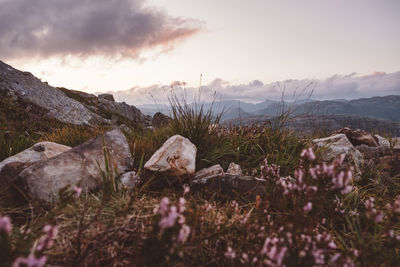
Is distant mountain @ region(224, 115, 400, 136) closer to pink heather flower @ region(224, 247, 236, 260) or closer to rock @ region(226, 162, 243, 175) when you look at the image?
rock @ region(226, 162, 243, 175)

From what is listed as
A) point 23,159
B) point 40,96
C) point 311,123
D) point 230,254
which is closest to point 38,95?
point 40,96

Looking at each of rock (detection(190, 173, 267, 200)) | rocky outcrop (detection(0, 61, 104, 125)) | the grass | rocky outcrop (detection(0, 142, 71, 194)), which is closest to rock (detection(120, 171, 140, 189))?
the grass

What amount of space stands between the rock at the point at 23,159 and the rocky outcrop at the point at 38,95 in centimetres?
1084

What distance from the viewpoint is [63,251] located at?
218cm

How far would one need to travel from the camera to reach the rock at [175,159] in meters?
4.08

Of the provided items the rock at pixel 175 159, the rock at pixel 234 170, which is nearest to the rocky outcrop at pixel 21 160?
the rock at pixel 175 159

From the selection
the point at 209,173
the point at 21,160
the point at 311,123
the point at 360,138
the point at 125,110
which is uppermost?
the point at 125,110

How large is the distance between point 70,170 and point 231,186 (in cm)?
253

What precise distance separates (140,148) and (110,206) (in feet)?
8.65

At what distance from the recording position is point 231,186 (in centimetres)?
385

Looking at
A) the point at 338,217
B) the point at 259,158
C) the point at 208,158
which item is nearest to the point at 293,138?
the point at 259,158

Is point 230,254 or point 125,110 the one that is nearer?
point 230,254

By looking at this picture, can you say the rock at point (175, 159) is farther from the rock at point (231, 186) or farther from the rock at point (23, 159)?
the rock at point (23, 159)

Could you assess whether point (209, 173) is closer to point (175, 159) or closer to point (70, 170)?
point (175, 159)
